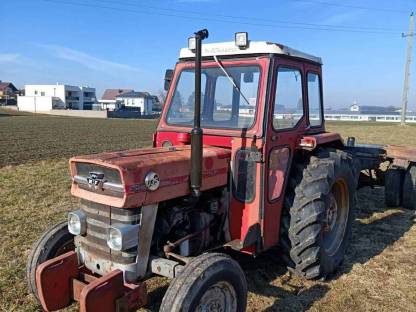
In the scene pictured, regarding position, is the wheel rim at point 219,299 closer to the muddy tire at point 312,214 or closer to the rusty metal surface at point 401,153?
the muddy tire at point 312,214

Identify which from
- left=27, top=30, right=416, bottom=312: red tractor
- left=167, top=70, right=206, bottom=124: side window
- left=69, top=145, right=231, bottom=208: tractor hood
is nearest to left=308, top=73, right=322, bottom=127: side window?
left=27, top=30, right=416, bottom=312: red tractor

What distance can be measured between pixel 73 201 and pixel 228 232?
4.18 meters

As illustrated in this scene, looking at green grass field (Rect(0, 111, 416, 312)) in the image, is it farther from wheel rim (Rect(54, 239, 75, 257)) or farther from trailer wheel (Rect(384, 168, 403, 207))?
wheel rim (Rect(54, 239, 75, 257))

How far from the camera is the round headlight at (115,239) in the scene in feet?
9.89

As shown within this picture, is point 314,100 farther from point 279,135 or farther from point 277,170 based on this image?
point 277,170

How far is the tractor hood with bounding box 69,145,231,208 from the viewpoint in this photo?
9.95 ft

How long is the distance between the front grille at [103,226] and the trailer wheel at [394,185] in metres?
5.35

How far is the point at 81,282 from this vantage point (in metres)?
3.14

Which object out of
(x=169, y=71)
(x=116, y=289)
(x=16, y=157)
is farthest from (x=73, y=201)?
(x=16, y=157)

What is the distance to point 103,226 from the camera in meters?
3.25

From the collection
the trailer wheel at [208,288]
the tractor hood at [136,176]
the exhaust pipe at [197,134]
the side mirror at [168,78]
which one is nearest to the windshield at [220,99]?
the side mirror at [168,78]

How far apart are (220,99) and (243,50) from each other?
640 mm

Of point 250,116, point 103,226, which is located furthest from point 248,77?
point 103,226

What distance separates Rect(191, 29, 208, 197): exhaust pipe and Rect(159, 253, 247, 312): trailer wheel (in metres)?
0.61
